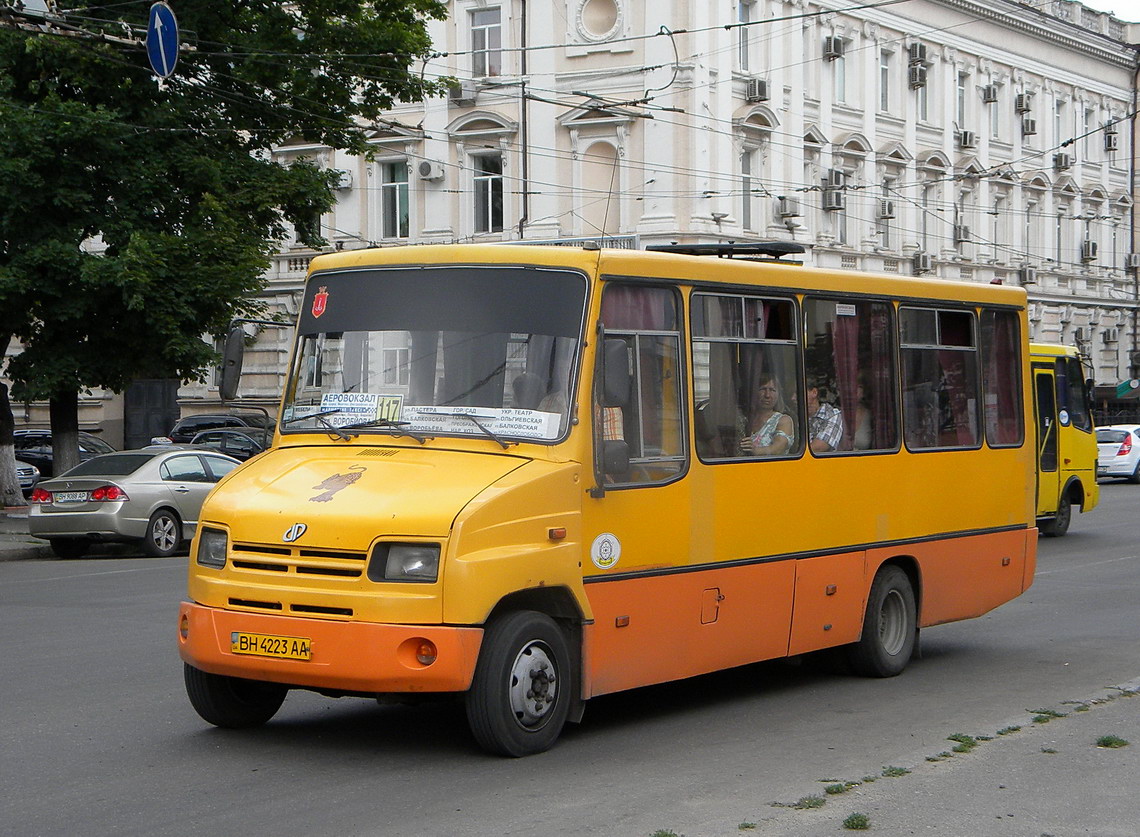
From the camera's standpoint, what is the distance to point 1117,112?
61438 mm

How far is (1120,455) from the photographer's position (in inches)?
1646

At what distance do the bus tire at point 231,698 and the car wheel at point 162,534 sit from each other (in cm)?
1415

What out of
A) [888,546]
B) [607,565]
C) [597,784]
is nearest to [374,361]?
[607,565]

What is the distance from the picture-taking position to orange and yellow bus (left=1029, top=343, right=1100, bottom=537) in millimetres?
23922

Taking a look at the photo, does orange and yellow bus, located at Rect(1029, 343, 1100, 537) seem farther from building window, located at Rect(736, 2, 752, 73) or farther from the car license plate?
building window, located at Rect(736, 2, 752, 73)

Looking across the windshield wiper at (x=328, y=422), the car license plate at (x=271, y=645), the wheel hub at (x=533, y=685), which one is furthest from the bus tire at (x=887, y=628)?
the car license plate at (x=271, y=645)

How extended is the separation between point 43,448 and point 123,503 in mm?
17735

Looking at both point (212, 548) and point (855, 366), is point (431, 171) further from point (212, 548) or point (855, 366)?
point (212, 548)

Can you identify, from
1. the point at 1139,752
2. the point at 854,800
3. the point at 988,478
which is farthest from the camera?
the point at 988,478

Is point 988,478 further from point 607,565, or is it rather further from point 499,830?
point 499,830

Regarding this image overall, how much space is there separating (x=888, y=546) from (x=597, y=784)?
4.19 m

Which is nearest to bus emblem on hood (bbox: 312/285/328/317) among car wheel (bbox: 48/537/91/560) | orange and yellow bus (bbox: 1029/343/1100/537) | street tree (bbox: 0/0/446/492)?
car wheel (bbox: 48/537/91/560)

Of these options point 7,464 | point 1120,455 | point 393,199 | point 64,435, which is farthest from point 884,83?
point 7,464

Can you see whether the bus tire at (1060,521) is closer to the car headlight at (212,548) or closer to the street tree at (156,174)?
the street tree at (156,174)
